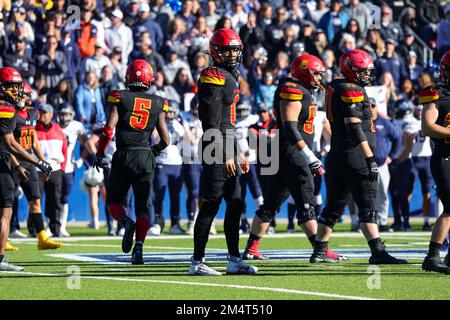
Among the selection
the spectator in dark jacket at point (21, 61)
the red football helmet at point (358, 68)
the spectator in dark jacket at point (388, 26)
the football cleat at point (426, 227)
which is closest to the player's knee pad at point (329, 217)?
the red football helmet at point (358, 68)

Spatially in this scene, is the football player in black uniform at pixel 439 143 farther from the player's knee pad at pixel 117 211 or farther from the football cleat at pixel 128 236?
the player's knee pad at pixel 117 211

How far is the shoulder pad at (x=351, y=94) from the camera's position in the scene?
10969 mm

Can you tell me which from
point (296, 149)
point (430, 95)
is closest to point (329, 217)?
point (296, 149)

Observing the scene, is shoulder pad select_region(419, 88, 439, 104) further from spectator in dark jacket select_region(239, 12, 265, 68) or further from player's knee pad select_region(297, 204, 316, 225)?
spectator in dark jacket select_region(239, 12, 265, 68)

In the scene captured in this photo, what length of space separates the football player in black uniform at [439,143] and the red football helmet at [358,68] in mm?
1253

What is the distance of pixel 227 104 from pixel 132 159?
1850 millimetres

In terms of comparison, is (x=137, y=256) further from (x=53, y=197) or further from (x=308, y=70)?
(x=53, y=197)

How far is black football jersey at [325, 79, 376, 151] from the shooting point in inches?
433

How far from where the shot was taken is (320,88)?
38.7ft

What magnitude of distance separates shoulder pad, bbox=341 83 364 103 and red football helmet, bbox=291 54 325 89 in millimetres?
642

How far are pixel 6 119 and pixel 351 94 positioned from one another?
3351mm

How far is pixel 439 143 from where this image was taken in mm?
9977

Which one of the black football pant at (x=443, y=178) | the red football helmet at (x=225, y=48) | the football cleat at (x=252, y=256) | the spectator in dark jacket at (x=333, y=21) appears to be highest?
the spectator in dark jacket at (x=333, y=21)
